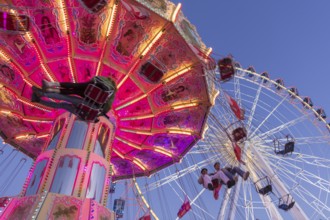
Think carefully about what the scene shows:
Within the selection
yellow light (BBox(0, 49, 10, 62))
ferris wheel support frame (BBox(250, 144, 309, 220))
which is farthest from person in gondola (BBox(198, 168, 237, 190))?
yellow light (BBox(0, 49, 10, 62))

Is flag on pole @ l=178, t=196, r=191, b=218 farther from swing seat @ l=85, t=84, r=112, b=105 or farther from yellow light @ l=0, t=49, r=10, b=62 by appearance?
yellow light @ l=0, t=49, r=10, b=62

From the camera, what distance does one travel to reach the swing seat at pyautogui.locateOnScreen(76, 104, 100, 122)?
9.62m

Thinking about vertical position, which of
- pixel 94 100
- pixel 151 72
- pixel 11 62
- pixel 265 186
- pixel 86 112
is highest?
pixel 11 62

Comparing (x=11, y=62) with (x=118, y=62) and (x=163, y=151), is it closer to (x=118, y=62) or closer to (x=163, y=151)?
(x=118, y=62)

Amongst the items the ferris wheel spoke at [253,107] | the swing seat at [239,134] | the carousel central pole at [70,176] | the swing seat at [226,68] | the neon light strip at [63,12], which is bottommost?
the carousel central pole at [70,176]

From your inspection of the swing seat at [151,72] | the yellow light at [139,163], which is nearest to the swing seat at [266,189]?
the yellow light at [139,163]

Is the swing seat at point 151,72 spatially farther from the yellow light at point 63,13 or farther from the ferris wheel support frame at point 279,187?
the ferris wheel support frame at point 279,187

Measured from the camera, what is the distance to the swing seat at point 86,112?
31.6 feet

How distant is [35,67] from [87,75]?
1.74 m

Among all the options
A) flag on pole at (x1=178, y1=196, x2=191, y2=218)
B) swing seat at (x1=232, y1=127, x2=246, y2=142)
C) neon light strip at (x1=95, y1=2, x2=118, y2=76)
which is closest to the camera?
neon light strip at (x1=95, y1=2, x2=118, y2=76)

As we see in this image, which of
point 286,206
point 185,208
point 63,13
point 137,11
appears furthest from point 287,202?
Answer: point 63,13

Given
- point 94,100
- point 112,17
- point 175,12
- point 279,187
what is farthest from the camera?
point 279,187

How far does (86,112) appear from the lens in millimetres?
9742

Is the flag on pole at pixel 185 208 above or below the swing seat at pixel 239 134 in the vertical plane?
below
